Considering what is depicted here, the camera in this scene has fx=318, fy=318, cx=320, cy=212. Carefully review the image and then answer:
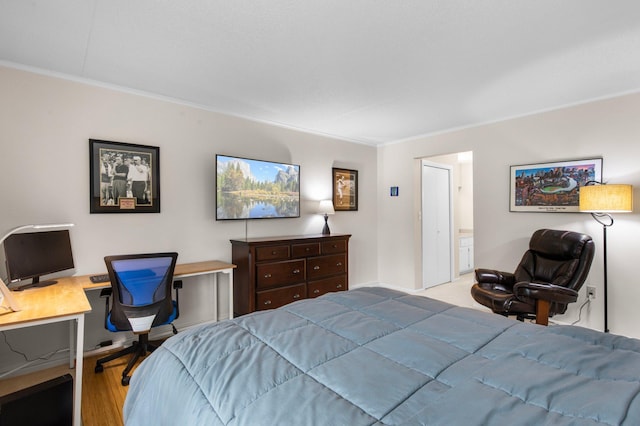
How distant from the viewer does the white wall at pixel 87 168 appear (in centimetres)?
253

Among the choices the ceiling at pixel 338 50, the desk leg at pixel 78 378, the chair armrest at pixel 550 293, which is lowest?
the desk leg at pixel 78 378

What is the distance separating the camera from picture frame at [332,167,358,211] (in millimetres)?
4770

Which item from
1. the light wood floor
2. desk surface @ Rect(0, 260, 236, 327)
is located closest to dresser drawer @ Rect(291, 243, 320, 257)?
desk surface @ Rect(0, 260, 236, 327)

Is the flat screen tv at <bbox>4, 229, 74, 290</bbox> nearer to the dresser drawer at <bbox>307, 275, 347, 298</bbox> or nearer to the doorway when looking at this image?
the dresser drawer at <bbox>307, 275, 347, 298</bbox>

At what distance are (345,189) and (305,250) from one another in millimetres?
1465

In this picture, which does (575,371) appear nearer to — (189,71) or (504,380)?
(504,380)

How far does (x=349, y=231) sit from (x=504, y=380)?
391cm

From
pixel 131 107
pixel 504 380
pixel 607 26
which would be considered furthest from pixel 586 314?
pixel 131 107

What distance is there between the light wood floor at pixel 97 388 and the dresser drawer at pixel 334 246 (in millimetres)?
2314

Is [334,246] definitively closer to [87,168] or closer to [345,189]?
[345,189]

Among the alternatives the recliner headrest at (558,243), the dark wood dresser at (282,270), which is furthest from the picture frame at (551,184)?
the dark wood dresser at (282,270)

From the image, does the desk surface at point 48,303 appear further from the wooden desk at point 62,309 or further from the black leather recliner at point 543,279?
the black leather recliner at point 543,279

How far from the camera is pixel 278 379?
42.7 inches

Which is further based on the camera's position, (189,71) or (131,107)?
(131,107)
